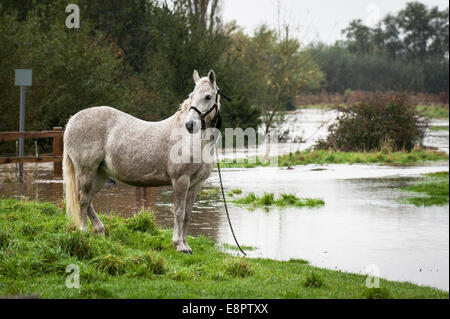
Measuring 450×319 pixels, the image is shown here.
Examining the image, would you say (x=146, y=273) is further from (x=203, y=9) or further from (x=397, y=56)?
(x=397, y=56)

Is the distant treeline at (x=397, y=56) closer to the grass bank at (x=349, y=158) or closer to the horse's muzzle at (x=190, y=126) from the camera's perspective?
the grass bank at (x=349, y=158)

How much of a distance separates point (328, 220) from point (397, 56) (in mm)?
74365

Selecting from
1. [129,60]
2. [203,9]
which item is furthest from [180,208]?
[129,60]

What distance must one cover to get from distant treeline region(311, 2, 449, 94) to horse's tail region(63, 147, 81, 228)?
53.4 meters

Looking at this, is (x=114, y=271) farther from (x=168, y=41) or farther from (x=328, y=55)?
(x=328, y=55)

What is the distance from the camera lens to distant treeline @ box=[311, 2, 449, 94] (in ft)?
228

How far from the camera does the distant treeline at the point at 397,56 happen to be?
6956cm

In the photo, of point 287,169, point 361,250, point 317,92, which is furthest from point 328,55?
point 361,250

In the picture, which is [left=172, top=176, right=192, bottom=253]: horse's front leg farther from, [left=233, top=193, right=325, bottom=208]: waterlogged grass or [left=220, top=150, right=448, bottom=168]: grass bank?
[left=220, top=150, right=448, bottom=168]: grass bank

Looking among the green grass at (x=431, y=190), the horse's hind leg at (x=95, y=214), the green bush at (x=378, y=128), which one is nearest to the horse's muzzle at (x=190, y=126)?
the horse's hind leg at (x=95, y=214)

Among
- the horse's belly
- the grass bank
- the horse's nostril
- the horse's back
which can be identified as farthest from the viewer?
the grass bank

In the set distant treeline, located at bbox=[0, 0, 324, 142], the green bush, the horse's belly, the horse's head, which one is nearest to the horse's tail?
the horse's belly

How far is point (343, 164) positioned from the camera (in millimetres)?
22031

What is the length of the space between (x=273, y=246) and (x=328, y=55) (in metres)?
77.3
